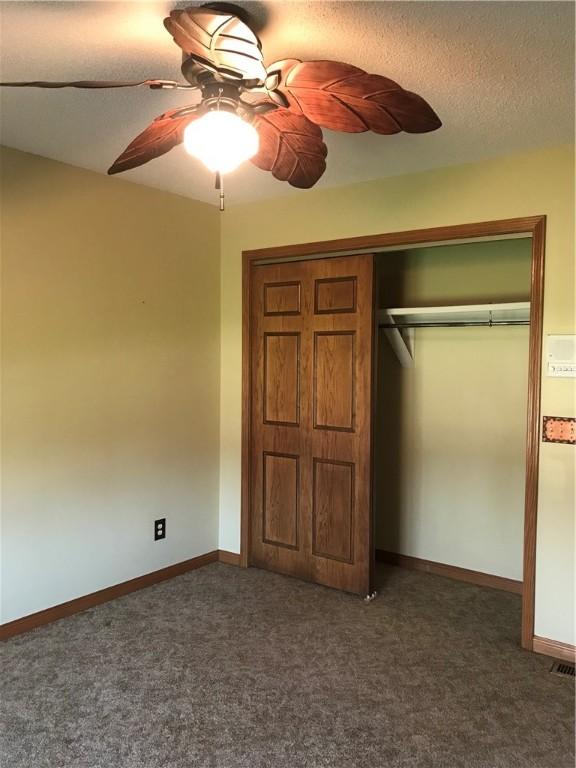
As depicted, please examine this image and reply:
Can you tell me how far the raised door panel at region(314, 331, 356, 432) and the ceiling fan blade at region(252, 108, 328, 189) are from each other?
1417mm

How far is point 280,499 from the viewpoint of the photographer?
3875mm

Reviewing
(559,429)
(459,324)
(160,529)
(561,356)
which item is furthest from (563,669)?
(160,529)

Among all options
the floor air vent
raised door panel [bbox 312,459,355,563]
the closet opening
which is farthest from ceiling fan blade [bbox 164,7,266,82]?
the floor air vent

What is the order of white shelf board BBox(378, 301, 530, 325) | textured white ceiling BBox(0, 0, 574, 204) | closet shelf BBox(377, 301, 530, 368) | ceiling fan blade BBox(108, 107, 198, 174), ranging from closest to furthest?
textured white ceiling BBox(0, 0, 574, 204)
ceiling fan blade BBox(108, 107, 198, 174)
white shelf board BBox(378, 301, 530, 325)
closet shelf BBox(377, 301, 530, 368)

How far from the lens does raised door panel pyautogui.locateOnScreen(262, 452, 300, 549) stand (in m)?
3.81

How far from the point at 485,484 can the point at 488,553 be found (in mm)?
441

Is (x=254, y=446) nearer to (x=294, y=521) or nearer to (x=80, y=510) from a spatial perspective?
(x=294, y=521)

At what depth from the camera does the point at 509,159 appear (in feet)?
9.57

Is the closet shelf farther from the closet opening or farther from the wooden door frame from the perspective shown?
the wooden door frame

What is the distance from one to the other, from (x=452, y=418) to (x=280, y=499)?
1.26 m

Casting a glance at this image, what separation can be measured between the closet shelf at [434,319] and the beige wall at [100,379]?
1.20m

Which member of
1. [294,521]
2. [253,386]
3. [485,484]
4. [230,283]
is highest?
[230,283]

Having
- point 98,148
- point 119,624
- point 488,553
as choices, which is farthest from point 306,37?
point 488,553

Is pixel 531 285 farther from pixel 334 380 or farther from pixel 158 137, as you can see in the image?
pixel 158 137
